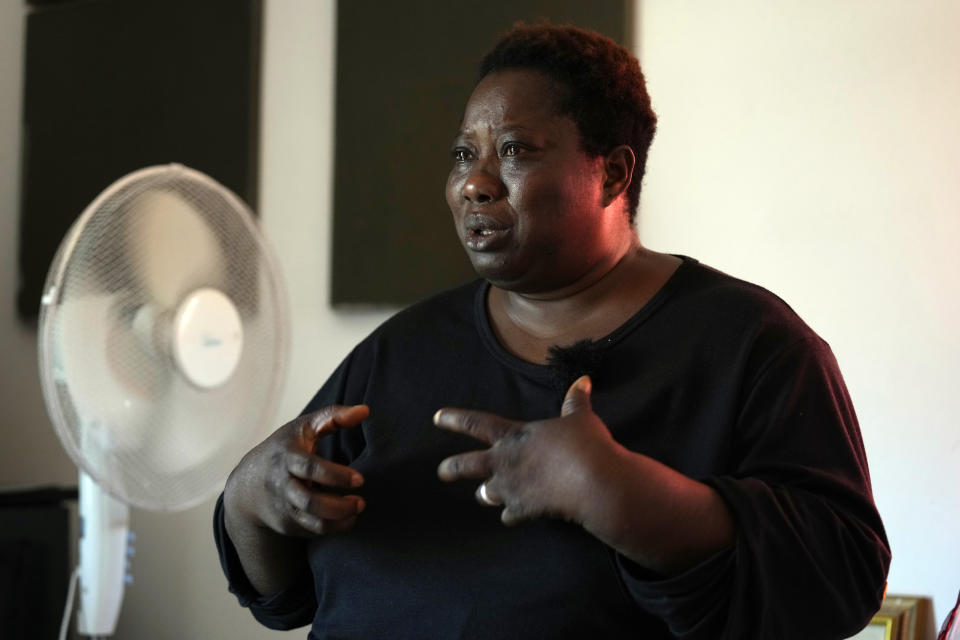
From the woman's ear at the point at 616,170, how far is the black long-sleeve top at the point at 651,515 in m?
0.12

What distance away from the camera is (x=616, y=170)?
4.41 feet

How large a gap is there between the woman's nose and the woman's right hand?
0.27m

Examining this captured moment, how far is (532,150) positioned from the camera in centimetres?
127

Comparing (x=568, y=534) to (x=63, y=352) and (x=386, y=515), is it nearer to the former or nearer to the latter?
(x=386, y=515)

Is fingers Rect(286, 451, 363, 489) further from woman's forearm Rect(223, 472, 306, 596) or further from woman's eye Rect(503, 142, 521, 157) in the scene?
woman's eye Rect(503, 142, 521, 157)

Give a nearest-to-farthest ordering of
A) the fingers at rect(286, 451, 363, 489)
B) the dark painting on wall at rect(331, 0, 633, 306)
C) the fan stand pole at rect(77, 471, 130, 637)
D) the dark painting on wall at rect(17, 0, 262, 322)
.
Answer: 1. the fingers at rect(286, 451, 363, 489)
2. the fan stand pole at rect(77, 471, 130, 637)
3. the dark painting on wall at rect(331, 0, 633, 306)
4. the dark painting on wall at rect(17, 0, 262, 322)

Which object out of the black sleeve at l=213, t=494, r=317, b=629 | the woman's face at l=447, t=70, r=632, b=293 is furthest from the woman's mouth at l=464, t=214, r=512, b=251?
the black sleeve at l=213, t=494, r=317, b=629

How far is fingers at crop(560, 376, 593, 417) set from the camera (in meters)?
1.09

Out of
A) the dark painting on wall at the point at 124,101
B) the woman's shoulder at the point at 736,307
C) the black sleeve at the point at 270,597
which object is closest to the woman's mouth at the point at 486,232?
the woman's shoulder at the point at 736,307

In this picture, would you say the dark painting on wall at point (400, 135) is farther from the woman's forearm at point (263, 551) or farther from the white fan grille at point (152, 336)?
the woman's forearm at point (263, 551)

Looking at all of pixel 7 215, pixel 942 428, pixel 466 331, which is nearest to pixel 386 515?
pixel 466 331

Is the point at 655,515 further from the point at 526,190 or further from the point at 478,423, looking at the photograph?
the point at 526,190

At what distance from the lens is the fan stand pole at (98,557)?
215 centimetres

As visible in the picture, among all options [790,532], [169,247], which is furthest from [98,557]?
[790,532]
